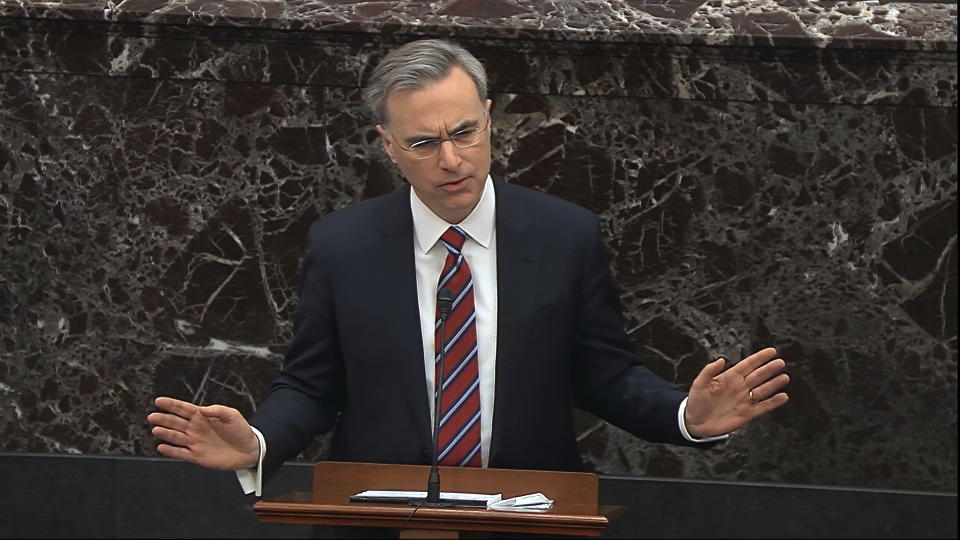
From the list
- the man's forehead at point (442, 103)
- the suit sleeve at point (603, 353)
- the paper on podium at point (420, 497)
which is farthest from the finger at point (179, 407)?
the suit sleeve at point (603, 353)

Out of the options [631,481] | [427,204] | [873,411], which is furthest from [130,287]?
[873,411]

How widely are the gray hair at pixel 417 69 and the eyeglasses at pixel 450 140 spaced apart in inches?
4.2

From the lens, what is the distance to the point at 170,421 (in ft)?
9.63

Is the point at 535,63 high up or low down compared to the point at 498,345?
up

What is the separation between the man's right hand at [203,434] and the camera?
2.92 metres

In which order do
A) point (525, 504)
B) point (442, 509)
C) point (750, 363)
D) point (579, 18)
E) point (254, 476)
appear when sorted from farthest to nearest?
point (579, 18), point (254, 476), point (750, 363), point (525, 504), point (442, 509)

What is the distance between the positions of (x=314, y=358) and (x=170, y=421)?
721 millimetres

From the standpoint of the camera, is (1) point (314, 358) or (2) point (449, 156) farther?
(1) point (314, 358)

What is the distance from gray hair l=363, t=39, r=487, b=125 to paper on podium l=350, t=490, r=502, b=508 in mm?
1025

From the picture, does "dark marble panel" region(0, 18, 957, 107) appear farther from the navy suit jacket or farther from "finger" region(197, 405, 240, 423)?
"finger" region(197, 405, 240, 423)

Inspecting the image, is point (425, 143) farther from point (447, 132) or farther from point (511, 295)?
point (511, 295)

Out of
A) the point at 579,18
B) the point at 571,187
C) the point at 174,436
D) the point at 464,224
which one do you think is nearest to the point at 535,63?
the point at 579,18

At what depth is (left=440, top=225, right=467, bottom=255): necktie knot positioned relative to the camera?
11.9 ft

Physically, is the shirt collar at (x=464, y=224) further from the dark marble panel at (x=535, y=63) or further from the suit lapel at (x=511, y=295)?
the dark marble panel at (x=535, y=63)
